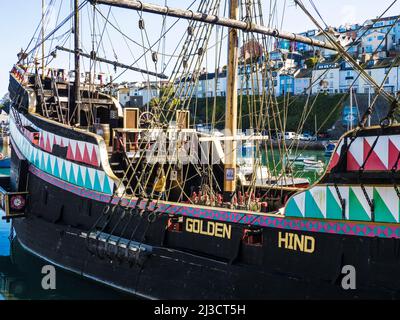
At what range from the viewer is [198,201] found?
12.1 meters

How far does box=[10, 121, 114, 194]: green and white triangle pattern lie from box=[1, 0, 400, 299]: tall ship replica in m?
0.04

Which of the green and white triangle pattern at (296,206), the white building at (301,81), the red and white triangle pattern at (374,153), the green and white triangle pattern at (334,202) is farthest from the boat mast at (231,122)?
the white building at (301,81)

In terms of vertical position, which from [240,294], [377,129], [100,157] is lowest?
[240,294]

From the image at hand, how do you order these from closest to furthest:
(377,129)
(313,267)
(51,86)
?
1. (377,129)
2. (313,267)
3. (51,86)

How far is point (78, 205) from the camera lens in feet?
42.0

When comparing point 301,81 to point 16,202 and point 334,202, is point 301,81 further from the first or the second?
point 334,202

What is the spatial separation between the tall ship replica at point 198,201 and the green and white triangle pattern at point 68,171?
4 centimetres

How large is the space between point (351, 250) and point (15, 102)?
44.6 feet

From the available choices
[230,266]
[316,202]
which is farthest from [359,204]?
[230,266]

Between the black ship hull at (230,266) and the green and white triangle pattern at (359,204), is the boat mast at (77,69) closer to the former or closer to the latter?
the black ship hull at (230,266)

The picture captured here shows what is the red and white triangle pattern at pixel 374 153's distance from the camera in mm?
7480

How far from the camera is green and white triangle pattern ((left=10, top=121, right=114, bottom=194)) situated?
1187 centimetres
